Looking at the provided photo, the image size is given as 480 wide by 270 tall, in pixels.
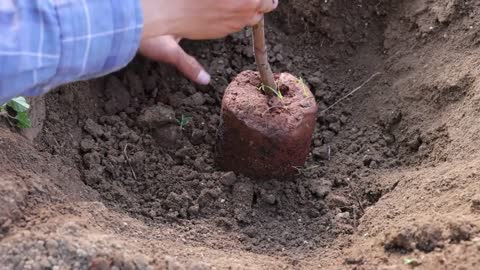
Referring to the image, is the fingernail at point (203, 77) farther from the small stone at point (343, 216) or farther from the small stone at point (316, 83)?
the small stone at point (343, 216)

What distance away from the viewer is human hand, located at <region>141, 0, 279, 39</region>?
1676 millimetres

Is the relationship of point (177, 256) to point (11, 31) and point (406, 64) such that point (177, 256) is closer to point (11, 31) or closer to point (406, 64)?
point (11, 31)

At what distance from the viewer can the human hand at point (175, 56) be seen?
243 centimetres

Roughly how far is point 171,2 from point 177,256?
0.60m

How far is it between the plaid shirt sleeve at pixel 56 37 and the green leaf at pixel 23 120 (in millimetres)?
458

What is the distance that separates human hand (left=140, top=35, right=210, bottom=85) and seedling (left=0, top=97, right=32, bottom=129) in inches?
20.7

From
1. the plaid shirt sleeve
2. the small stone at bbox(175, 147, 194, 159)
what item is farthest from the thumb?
the plaid shirt sleeve

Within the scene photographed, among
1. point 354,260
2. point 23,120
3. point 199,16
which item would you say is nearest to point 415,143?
point 354,260

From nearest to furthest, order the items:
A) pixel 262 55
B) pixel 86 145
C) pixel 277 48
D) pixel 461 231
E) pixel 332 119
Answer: pixel 461 231 → pixel 262 55 → pixel 86 145 → pixel 332 119 → pixel 277 48

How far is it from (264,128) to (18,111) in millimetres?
714

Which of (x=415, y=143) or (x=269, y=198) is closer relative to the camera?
(x=269, y=198)

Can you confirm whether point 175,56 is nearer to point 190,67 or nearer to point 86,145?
point 190,67

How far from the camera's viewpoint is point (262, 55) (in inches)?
84.0

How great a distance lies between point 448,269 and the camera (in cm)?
157
